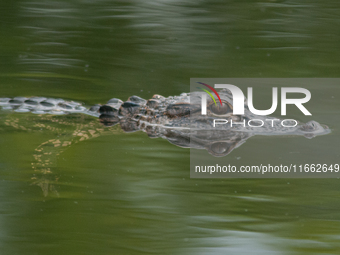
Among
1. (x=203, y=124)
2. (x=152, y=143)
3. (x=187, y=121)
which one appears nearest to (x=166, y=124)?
(x=187, y=121)

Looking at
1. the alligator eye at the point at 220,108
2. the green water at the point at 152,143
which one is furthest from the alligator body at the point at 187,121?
the green water at the point at 152,143

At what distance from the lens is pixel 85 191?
2.33m

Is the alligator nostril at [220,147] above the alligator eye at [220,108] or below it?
below

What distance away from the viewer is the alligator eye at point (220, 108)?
133 inches

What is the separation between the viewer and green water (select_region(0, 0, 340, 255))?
1.97 meters

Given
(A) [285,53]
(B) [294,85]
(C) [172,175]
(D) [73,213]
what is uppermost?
(A) [285,53]

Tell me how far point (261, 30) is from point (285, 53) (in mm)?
638

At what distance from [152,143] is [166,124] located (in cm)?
46

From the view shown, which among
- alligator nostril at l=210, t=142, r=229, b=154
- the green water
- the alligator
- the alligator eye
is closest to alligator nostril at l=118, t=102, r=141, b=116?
the alligator

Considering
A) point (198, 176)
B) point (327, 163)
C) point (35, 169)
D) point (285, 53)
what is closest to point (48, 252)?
point (35, 169)

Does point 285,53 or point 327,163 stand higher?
point 285,53

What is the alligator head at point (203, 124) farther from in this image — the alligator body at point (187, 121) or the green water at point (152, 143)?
the green water at point (152, 143)

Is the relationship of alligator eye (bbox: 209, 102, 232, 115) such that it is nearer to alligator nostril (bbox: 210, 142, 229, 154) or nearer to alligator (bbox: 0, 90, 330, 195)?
alligator (bbox: 0, 90, 330, 195)

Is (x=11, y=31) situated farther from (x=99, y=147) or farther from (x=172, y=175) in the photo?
(x=172, y=175)
